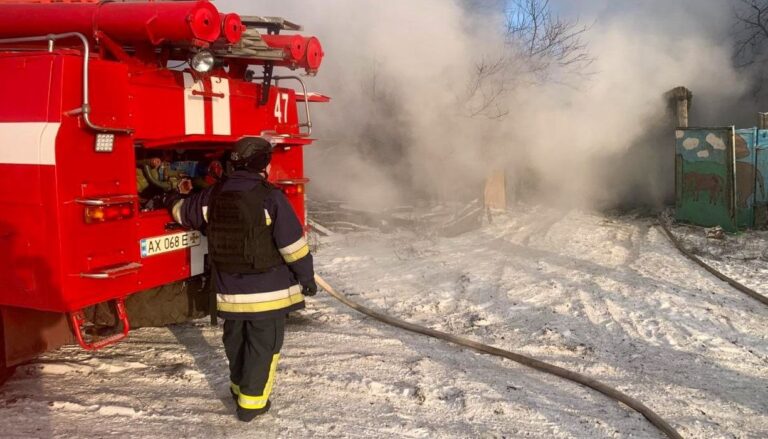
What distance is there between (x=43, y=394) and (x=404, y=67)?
715 cm

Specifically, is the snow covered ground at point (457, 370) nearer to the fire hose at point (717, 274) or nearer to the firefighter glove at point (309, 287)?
the fire hose at point (717, 274)

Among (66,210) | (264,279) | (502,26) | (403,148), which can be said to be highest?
(502,26)

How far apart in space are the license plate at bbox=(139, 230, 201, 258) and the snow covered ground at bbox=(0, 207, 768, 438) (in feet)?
2.75

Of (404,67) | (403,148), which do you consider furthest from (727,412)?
(403,148)

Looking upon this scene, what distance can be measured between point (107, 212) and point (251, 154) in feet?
2.41

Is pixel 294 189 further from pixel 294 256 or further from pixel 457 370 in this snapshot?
pixel 457 370

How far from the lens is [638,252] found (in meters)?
7.50

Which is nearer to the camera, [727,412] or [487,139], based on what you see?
[727,412]

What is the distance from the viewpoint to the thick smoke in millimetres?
9000

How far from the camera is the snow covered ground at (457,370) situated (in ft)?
9.55

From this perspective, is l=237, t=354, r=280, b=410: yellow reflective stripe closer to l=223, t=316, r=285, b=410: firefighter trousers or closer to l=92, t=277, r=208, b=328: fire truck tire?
l=223, t=316, r=285, b=410: firefighter trousers

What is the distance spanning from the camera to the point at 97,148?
268cm

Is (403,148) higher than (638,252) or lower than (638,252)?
higher

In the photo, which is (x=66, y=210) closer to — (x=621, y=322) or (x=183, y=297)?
(x=183, y=297)
